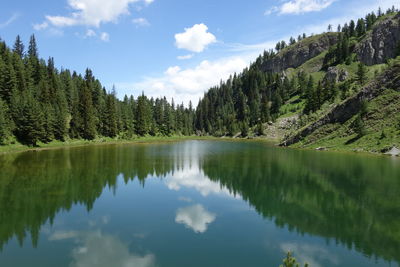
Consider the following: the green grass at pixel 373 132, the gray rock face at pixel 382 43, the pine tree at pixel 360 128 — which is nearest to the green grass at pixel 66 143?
the green grass at pixel 373 132

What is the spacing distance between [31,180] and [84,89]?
9936 cm

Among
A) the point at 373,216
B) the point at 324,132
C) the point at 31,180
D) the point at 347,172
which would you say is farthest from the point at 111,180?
Result: the point at 324,132

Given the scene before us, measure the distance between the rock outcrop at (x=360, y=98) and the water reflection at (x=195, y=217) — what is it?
252ft

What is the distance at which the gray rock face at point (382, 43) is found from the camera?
629 feet

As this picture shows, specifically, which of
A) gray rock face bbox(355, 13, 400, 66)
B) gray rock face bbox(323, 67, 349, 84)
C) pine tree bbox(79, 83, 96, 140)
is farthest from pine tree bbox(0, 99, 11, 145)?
gray rock face bbox(355, 13, 400, 66)

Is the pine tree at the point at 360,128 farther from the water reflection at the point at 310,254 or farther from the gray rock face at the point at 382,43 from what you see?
the gray rock face at the point at 382,43

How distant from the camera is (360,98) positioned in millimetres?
85625

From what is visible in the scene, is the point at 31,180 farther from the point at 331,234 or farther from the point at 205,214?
the point at 331,234

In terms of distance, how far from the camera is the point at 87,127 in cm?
11569

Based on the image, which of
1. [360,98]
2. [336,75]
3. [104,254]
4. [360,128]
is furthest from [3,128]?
[336,75]

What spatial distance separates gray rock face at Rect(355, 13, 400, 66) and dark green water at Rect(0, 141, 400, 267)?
190 m

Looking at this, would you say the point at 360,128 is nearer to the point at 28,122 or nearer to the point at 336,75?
the point at 28,122

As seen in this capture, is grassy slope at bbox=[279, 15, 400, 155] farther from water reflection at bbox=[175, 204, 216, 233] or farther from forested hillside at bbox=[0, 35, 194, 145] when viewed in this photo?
forested hillside at bbox=[0, 35, 194, 145]

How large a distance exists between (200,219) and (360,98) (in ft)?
269
